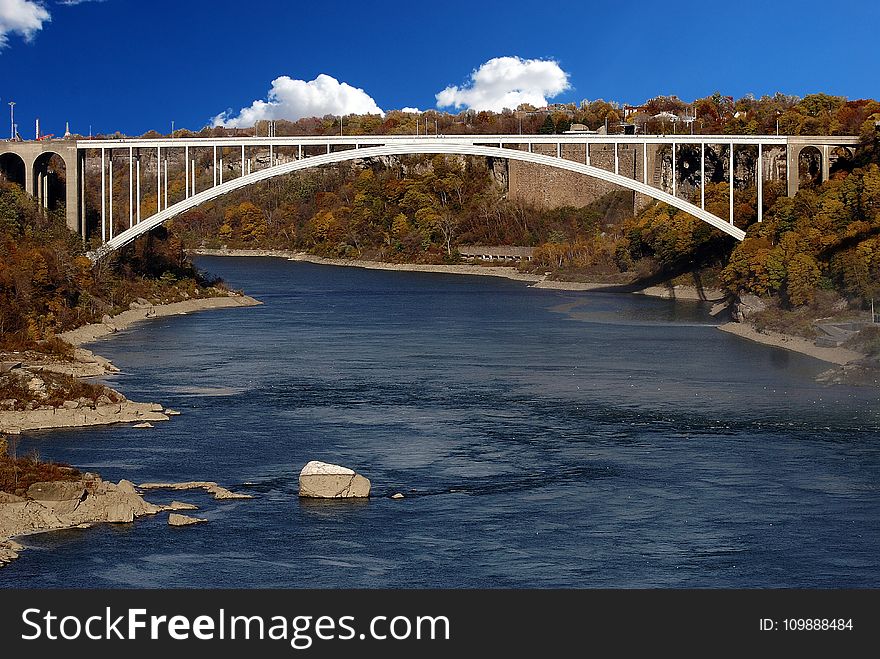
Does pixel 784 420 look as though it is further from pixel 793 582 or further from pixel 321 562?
pixel 321 562

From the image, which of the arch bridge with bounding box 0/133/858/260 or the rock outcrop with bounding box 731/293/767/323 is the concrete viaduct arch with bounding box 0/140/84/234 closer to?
the arch bridge with bounding box 0/133/858/260

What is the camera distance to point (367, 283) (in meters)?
72.6

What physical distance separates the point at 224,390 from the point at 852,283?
1899 centimetres

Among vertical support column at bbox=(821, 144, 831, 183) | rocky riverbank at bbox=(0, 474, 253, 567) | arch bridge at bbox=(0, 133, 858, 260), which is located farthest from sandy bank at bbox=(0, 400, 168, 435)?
vertical support column at bbox=(821, 144, 831, 183)

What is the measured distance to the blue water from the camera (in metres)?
18.6

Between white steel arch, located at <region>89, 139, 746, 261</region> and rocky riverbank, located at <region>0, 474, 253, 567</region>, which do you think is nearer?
rocky riverbank, located at <region>0, 474, 253, 567</region>

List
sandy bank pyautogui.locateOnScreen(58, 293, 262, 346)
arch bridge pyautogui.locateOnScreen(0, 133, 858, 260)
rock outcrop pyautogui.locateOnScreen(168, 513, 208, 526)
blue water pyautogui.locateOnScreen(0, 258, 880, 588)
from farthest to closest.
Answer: arch bridge pyautogui.locateOnScreen(0, 133, 858, 260) < sandy bank pyautogui.locateOnScreen(58, 293, 262, 346) < rock outcrop pyautogui.locateOnScreen(168, 513, 208, 526) < blue water pyautogui.locateOnScreen(0, 258, 880, 588)

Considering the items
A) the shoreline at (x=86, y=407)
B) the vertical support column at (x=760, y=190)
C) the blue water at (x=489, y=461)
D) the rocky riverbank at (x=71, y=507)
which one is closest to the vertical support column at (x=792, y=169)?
the vertical support column at (x=760, y=190)

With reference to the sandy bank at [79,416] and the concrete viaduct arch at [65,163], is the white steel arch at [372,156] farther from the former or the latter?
the sandy bank at [79,416]

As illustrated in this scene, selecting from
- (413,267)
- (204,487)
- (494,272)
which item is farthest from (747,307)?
(413,267)

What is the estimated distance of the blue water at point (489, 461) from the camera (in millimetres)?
18594

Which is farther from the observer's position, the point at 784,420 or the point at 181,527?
the point at 784,420

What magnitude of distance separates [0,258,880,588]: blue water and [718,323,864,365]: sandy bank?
1.96ft

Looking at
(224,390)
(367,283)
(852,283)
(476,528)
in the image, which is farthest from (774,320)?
(367,283)
